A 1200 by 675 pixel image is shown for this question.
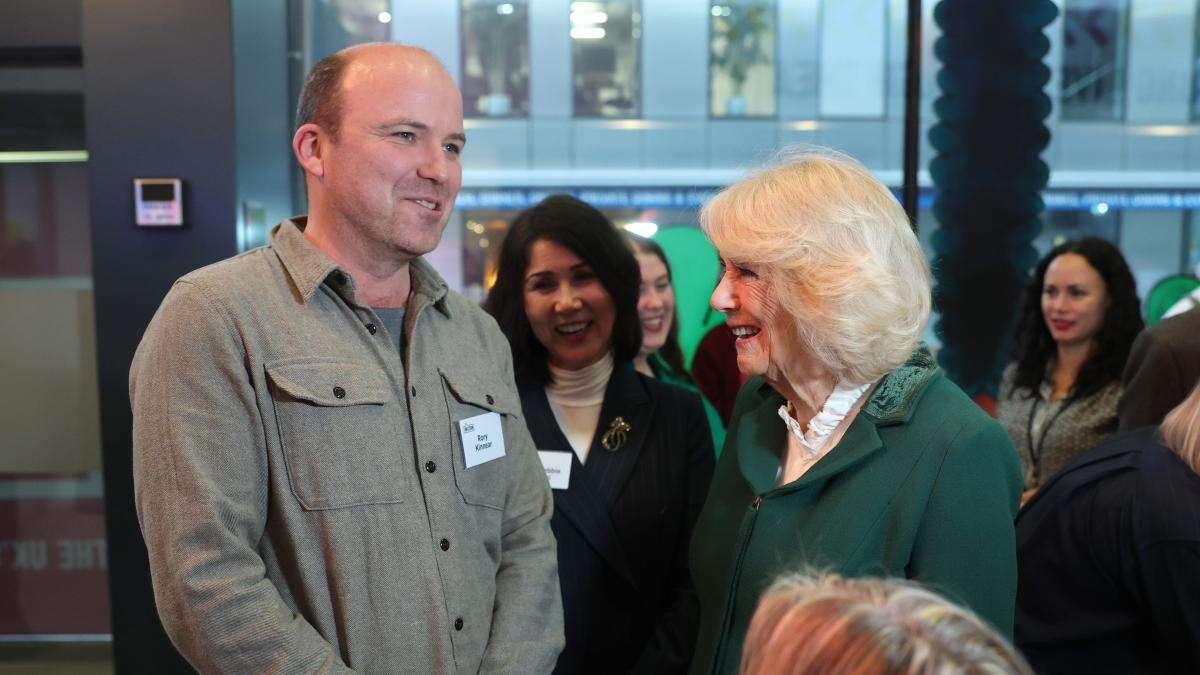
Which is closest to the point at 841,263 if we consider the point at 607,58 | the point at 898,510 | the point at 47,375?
the point at 898,510

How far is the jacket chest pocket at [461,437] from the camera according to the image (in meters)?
1.57

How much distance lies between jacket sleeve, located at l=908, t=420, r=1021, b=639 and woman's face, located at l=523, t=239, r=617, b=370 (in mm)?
1024

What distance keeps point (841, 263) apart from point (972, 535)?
445mm

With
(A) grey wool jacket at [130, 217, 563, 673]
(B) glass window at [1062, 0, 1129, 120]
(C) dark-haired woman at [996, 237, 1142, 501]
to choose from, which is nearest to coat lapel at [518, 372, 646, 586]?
(A) grey wool jacket at [130, 217, 563, 673]

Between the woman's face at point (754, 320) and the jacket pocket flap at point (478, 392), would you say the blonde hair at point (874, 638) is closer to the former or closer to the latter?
the woman's face at point (754, 320)

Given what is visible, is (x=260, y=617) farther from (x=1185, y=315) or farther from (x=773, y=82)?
(x=773, y=82)

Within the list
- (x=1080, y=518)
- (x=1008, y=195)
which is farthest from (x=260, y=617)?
(x=1008, y=195)

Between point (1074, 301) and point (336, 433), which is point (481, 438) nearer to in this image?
point (336, 433)

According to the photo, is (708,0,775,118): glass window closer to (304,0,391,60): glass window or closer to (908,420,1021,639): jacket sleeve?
(304,0,391,60): glass window

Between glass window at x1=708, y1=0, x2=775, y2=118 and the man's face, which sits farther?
glass window at x1=708, y1=0, x2=775, y2=118

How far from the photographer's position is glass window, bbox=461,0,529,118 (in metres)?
3.93

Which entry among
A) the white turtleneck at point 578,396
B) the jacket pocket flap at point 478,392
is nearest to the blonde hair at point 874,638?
the jacket pocket flap at point 478,392

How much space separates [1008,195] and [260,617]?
385 cm

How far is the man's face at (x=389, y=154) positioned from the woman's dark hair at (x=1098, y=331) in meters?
Answer: 2.72
